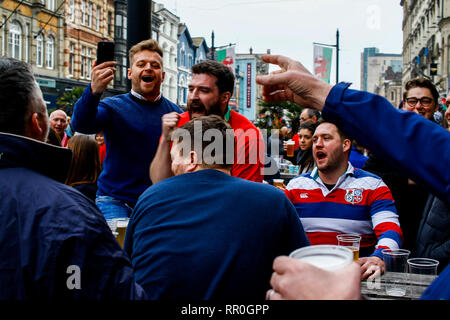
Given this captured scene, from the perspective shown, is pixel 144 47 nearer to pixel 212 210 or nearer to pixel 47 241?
pixel 212 210

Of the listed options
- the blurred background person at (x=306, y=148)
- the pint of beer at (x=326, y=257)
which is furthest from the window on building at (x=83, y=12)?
the pint of beer at (x=326, y=257)

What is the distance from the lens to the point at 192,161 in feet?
7.68

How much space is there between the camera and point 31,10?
26281mm

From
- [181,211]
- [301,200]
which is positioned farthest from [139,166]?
[181,211]

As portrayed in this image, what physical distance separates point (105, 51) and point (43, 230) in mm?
2412

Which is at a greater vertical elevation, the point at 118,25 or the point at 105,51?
the point at 118,25

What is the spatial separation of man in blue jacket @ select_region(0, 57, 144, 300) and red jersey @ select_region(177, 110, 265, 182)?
1.91 m

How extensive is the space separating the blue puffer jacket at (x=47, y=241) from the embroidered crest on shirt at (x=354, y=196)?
7.70 feet

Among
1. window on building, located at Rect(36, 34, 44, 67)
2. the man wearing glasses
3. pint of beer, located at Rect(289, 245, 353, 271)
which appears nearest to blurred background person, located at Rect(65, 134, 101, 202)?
the man wearing glasses

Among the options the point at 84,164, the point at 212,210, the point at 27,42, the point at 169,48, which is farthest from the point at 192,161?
the point at 169,48

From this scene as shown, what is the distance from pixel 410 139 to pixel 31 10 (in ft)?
95.5

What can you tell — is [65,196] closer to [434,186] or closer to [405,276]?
[434,186]

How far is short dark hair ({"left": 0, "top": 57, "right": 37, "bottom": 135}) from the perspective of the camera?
63.6 inches

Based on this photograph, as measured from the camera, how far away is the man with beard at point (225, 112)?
3469 mm
